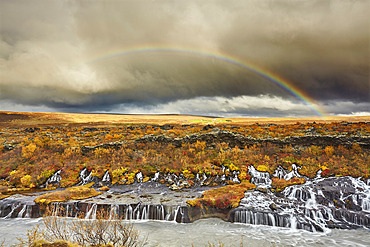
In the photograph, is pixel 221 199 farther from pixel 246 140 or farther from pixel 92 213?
pixel 246 140

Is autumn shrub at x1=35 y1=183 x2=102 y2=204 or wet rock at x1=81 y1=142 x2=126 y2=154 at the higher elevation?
wet rock at x1=81 y1=142 x2=126 y2=154

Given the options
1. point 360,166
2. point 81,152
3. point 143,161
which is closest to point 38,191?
point 81,152

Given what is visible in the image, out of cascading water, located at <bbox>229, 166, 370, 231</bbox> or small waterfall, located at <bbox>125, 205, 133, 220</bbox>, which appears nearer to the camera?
cascading water, located at <bbox>229, 166, 370, 231</bbox>

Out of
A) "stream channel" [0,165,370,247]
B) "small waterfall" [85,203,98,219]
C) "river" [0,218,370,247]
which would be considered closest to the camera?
"river" [0,218,370,247]

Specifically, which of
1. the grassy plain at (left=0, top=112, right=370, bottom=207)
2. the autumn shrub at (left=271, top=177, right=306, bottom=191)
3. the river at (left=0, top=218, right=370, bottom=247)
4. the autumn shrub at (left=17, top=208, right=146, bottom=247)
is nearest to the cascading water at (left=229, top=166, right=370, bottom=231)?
the autumn shrub at (left=271, top=177, right=306, bottom=191)

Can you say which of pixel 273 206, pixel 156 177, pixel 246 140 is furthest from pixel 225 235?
pixel 246 140

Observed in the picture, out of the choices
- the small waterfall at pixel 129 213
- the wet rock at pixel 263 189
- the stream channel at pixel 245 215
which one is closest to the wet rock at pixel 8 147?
the stream channel at pixel 245 215

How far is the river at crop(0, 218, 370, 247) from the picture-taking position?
12258mm

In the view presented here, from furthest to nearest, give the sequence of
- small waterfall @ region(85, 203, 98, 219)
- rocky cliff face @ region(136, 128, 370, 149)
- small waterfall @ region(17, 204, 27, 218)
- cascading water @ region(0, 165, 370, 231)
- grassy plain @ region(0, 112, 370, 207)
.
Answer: rocky cliff face @ region(136, 128, 370, 149) < grassy plain @ region(0, 112, 370, 207) < small waterfall @ region(17, 204, 27, 218) < small waterfall @ region(85, 203, 98, 219) < cascading water @ region(0, 165, 370, 231)

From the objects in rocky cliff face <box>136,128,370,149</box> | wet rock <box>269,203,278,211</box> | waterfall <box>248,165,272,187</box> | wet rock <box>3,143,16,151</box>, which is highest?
rocky cliff face <box>136,128,370,149</box>

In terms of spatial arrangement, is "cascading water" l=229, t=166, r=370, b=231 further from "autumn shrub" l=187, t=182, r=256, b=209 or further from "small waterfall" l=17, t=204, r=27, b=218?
"small waterfall" l=17, t=204, r=27, b=218

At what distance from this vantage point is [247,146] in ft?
99.4

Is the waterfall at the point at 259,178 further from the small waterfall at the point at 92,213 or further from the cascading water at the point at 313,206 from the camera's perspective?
the small waterfall at the point at 92,213

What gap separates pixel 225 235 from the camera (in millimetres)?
13234
